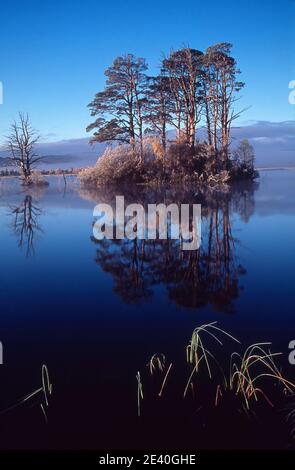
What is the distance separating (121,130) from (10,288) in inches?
1099

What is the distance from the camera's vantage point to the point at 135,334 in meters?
4.46

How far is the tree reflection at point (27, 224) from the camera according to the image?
9969 mm

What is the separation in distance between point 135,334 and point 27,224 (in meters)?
9.82

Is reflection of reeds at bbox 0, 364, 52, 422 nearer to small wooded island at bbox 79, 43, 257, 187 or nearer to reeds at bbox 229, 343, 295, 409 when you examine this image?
reeds at bbox 229, 343, 295, 409

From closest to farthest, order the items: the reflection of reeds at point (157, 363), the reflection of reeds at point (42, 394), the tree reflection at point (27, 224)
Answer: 1. the reflection of reeds at point (42, 394)
2. the reflection of reeds at point (157, 363)
3. the tree reflection at point (27, 224)

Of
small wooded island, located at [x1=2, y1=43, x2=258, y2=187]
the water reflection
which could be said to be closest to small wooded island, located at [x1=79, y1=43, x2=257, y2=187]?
small wooded island, located at [x1=2, y1=43, x2=258, y2=187]

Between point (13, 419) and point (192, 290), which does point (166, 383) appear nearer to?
point (13, 419)

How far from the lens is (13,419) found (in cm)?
306

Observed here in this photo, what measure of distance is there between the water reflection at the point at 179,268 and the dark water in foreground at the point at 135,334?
0.08 feet

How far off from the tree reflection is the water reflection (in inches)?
71.0

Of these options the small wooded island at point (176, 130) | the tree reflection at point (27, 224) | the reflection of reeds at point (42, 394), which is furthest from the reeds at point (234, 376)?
the small wooded island at point (176, 130)
